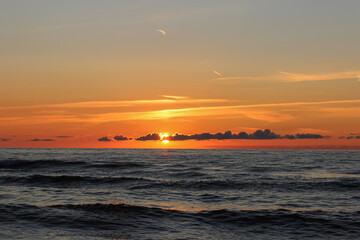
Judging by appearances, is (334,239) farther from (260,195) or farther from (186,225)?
(260,195)

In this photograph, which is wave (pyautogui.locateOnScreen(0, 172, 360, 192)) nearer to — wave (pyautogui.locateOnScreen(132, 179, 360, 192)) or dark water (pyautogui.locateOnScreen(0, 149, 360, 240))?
wave (pyautogui.locateOnScreen(132, 179, 360, 192))

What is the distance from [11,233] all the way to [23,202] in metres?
8.53

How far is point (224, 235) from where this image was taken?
1650 cm

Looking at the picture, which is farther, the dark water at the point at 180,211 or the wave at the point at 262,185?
the wave at the point at 262,185

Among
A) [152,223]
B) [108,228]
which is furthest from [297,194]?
[108,228]

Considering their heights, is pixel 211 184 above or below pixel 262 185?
below

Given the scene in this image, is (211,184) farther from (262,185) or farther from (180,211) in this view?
(180,211)

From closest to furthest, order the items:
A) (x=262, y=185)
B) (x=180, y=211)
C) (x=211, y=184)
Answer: (x=180, y=211)
(x=262, y=185)
(x=211, y=184)

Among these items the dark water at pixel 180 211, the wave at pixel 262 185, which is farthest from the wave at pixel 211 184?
the dark water at pixel 180 211

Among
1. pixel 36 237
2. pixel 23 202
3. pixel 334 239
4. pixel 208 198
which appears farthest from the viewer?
pixel 208 198

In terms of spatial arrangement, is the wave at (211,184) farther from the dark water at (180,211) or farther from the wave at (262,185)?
the dark water at (180,211)

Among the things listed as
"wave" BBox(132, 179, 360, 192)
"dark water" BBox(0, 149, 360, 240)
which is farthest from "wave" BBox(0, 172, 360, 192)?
"dark water" BBox(0, 149, 360, 240)

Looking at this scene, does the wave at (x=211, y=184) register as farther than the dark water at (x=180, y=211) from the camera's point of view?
Yes

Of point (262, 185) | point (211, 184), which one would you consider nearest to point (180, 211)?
point (211, 184)
